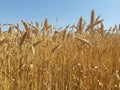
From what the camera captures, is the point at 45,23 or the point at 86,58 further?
the point at 45,23

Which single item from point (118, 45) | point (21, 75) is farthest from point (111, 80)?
point (118, 45)

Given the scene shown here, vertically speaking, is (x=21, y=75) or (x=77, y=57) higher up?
(x=77, y=57)

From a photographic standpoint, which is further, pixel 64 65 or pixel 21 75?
pixel 64 65

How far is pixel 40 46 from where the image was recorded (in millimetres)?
2199

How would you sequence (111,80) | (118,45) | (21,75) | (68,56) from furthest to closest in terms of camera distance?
(118,45), (68,56), (111,80), (21,75)

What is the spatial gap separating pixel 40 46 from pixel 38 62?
518 millimetres

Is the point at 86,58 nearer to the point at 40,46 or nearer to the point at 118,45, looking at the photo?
the point at 40,46

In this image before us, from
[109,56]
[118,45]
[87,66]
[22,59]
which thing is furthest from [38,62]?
[118,45]

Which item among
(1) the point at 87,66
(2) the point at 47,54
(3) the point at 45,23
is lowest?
(1) the point at 87,66

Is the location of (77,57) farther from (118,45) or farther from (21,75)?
(118,45)

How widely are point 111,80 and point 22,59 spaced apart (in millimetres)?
667

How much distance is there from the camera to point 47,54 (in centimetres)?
189

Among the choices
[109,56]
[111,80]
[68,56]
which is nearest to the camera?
[111,80]

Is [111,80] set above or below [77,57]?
below
